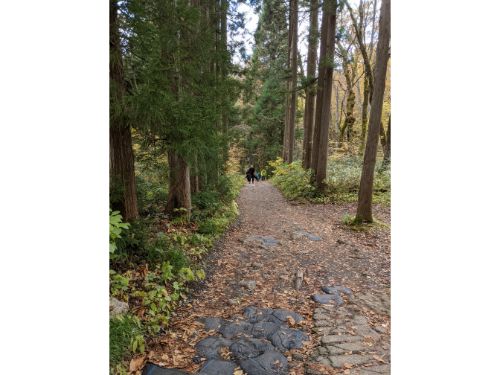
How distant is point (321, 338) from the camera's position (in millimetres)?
3637

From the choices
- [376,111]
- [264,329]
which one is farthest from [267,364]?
[376,111]

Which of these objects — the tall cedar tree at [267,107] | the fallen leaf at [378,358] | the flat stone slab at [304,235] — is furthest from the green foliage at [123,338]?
the tall cedar tree at [267,107]

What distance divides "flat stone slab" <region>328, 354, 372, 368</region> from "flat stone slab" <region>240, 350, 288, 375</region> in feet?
1.66

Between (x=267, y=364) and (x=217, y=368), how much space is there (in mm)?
508

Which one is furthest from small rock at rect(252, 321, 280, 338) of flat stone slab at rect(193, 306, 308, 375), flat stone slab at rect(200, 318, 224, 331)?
flat stone slab at rect(200, 318, 224, 331)

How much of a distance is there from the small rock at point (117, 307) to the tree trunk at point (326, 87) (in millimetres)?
9629

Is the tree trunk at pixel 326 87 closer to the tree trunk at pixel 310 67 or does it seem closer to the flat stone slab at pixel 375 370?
the tree trunk at pixel 310 67

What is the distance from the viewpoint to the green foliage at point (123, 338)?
298 cm
